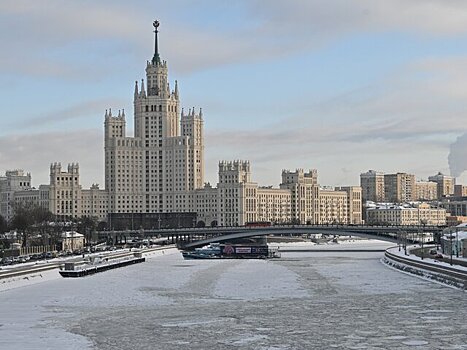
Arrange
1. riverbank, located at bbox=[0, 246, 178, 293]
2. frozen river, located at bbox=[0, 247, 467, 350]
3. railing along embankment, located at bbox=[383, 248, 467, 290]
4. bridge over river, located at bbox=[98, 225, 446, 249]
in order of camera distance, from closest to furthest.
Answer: frozen river, located at bbox=[0, 247, 467, 350], railing along embankment, located at bbox=[383, 248, 467, 290], riverbank, located at bbox=[0, 246, 178, 293], bridge over river, located at bbox=[98, 225, 446, 249]

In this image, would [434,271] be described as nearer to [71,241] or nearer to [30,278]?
[30,278]

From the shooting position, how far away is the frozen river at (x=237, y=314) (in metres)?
36.4

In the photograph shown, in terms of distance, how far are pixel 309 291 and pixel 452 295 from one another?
952 centimetres

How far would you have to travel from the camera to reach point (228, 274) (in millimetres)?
85500

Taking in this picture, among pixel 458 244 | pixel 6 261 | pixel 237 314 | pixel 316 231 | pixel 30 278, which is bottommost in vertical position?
pixel 237 314

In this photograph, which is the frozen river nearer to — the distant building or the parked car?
the parked car

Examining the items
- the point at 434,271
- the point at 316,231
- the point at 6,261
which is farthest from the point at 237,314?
the point at 316,231

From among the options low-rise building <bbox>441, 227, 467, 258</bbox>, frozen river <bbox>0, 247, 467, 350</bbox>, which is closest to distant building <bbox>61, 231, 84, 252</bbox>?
low-rise building <bbox>441, 227, 467, 258</bbox>

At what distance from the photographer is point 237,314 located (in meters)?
46.5

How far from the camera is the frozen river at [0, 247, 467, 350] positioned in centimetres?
3641

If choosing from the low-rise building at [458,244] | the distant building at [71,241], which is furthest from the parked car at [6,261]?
the low-rise building at [458,244]

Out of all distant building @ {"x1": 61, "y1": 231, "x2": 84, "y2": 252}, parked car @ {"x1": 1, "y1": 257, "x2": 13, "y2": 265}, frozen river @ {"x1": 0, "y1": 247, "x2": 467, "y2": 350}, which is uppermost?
distant building @ {"x1": 61, "y1": 231, "x2": 84, "y2": 252}

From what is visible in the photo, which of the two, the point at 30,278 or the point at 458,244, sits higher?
the point at 458,244

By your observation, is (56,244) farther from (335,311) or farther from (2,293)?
(335,311)
